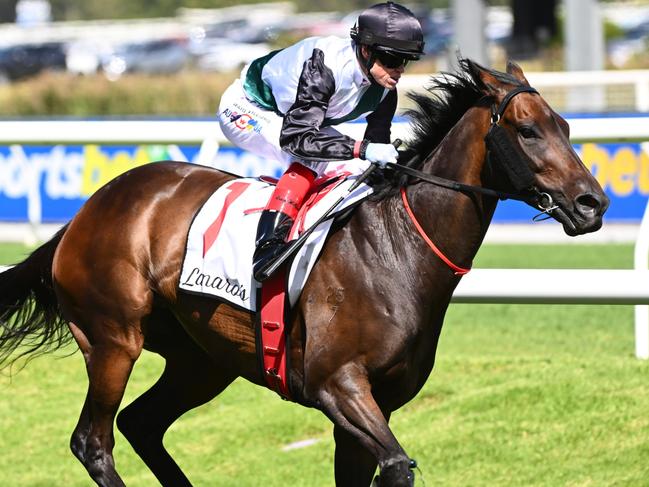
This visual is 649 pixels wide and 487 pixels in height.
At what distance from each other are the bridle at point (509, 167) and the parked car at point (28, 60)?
98.8ft

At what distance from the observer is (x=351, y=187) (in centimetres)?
409

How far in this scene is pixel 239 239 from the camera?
4230 mm

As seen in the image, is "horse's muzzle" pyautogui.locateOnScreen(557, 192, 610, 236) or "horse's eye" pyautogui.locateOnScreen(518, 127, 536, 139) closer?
"horse's muzzle" pyautogui.locateOnScreen(557, 192, 610, 236)

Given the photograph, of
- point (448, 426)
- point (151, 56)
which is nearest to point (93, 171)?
point (448, 426)

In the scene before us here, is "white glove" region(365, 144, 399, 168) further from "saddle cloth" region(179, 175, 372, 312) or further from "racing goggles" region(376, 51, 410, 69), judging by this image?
"racing goggles" region(376, 51, 410, 69)

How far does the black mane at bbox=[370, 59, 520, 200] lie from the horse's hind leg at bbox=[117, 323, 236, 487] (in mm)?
1091

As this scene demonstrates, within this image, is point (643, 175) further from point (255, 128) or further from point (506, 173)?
point (506, 173)

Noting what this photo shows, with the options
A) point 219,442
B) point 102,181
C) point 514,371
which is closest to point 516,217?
point 102,181

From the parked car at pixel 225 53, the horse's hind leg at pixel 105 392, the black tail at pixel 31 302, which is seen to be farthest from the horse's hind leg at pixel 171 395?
the parked car at pixel 225 53

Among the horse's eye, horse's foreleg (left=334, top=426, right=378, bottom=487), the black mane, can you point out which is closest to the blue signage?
the black mane

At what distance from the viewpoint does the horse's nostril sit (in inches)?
144

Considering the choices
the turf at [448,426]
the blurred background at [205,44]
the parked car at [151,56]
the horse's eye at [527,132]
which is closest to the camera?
the horse's eye at [527,132]

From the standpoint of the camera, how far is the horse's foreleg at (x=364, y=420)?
147 inches

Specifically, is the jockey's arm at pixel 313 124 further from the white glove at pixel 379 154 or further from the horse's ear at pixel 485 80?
the horse's ear at pixel 485 80
